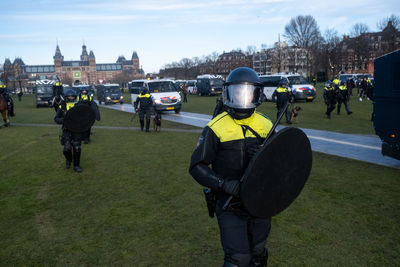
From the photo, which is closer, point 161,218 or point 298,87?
point 161,218

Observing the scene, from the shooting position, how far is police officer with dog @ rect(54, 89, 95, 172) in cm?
705

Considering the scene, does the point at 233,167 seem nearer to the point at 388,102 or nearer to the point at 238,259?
the point at 238,259

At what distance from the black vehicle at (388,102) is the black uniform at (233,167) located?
5.45 meters

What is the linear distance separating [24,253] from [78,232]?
2.28 ft

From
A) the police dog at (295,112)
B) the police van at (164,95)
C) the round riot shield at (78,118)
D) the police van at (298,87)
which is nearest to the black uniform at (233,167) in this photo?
the round riot shield at (78,118)

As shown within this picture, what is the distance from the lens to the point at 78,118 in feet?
23.4

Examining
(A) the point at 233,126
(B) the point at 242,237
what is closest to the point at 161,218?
(B) the point at 242,237

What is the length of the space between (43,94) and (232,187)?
102ft

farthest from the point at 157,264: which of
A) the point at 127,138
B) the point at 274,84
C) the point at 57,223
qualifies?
the point at 274,84

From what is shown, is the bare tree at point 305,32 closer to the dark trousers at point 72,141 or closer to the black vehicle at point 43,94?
the black vehicle at point 43,94

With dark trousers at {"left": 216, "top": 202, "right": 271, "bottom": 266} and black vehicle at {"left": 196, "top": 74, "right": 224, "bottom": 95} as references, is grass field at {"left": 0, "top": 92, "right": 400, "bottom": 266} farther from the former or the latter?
black vehicle at {"left": 196, "top": 74, "right": 224, "bottom": 95}

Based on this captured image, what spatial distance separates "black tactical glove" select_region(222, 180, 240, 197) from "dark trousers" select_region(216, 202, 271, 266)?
34 centimetres

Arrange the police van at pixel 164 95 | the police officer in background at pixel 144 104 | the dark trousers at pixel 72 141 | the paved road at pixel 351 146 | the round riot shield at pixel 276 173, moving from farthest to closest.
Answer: the police van at pixel 164 95 → the police officer in background at pixel 144 104 → the paved road at pixel 351 146 → the dark trousers at pixel 72 141 → the round riot shield at pixel 276 173

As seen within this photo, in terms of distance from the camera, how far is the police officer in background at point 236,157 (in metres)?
2.51
